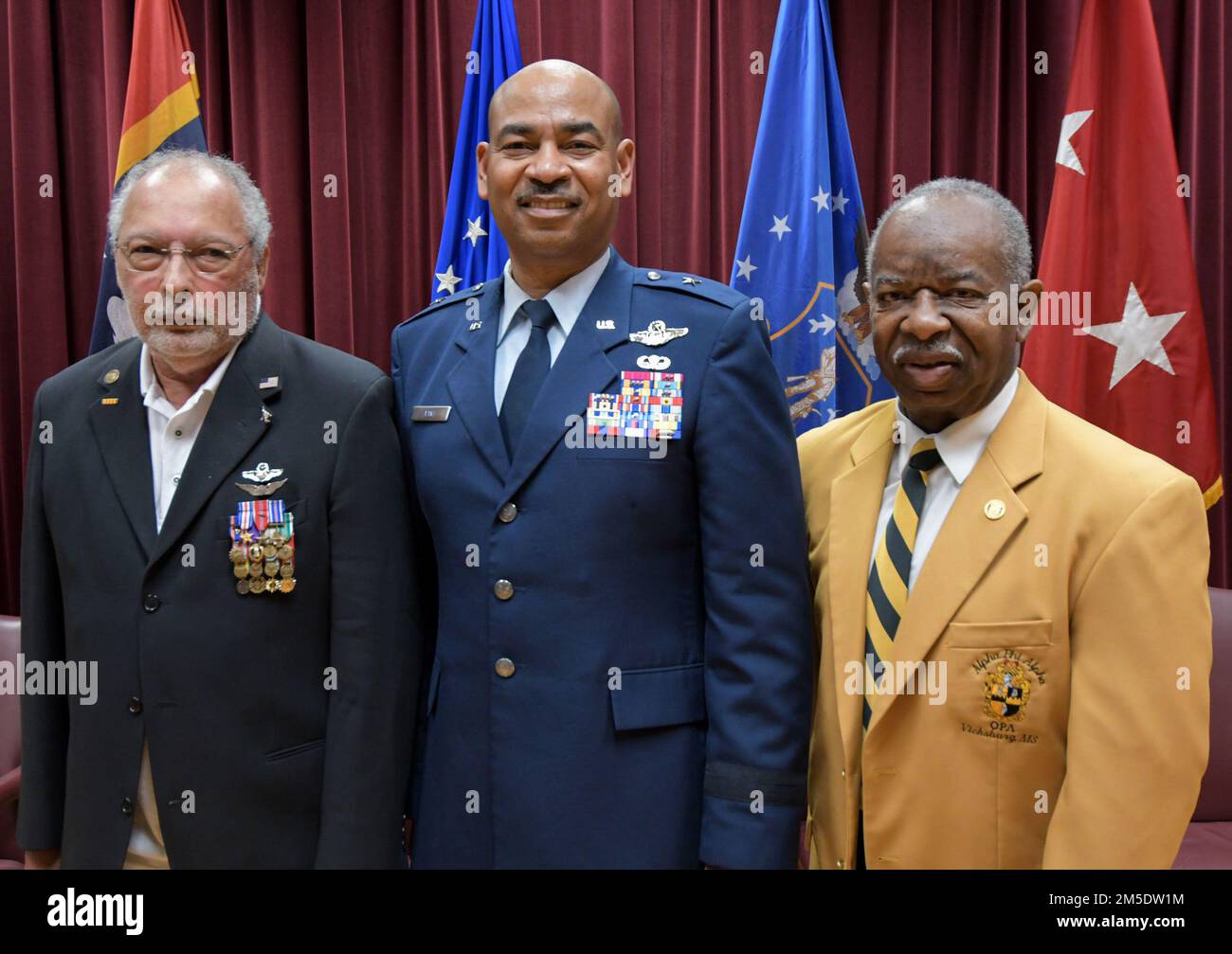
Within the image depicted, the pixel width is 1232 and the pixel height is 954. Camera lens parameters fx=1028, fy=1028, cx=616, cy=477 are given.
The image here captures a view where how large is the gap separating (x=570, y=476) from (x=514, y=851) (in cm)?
61

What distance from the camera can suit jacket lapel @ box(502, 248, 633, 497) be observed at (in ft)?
5.43

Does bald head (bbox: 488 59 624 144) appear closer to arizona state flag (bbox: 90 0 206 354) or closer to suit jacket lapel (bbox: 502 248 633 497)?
suit jacket lapel (bbox: 502 248 633 497)

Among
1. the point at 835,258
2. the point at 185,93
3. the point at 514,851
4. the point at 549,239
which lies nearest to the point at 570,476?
the point at 549,239

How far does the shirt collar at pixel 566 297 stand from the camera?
1762 millimetres

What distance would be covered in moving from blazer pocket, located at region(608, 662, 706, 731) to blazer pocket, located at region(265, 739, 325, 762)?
18.8 inches

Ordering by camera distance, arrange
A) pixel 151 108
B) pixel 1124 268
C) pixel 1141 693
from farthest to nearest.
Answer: pixel 151 108 < pixel 1124 268 < pixel 1141 693

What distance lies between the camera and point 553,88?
174 cm

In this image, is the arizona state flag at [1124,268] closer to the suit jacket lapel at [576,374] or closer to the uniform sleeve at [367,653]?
the suit jacket lapel at [576,374]

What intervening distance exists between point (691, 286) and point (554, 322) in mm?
243

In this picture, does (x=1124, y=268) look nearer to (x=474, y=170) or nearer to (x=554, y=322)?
(x=474, y=170)

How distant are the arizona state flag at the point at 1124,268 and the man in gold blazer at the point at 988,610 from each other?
169cm

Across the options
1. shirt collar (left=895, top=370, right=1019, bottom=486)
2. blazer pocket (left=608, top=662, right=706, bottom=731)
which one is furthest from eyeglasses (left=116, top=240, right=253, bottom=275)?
shirt collar (left=895, top=370, right=1019, bottom=486)

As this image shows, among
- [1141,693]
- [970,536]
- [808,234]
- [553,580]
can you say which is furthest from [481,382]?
[808,234]

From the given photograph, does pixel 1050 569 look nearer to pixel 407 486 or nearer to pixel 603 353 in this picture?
pixel 603 353
